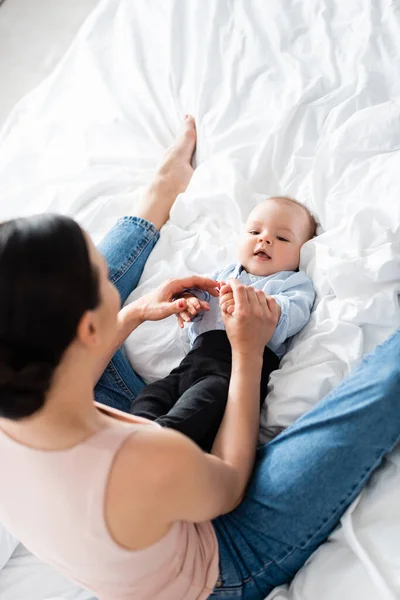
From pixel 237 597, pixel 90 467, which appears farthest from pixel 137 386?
pixel 90 467

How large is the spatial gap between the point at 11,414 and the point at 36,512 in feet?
0.53

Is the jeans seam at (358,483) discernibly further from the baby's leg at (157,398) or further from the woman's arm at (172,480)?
the baby's leg at (157,398)

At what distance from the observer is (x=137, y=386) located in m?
1.33

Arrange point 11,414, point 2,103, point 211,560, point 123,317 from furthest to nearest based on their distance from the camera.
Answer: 1. point 2,103
2. point 123,317
3. point 211,560
4. point 11,414

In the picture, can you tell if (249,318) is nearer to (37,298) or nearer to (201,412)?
(201,412)

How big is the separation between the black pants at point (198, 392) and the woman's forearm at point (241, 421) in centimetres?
4

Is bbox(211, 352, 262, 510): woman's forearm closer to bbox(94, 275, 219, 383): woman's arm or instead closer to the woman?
the woman

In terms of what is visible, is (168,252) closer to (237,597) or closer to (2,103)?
(237,597)

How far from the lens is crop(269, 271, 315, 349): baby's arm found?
1.23m

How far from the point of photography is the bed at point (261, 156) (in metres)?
1.13

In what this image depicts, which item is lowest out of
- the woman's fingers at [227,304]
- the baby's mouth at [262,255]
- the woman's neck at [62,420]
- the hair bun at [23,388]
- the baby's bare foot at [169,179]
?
the baby's mouth at [262,255]

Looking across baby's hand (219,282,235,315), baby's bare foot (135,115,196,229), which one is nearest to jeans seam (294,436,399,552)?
baby's hand (219,282,235,315)

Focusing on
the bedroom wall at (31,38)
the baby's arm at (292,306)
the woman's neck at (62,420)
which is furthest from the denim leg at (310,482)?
the bedroom wall at (31,38)

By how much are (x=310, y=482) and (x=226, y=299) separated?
36 centimetres
